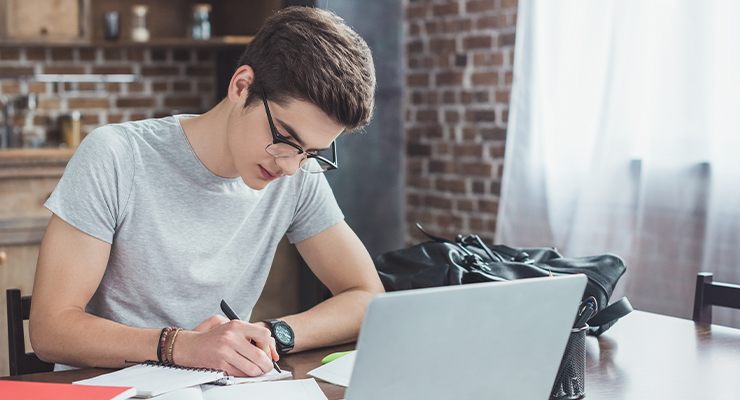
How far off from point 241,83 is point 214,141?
0.51ft

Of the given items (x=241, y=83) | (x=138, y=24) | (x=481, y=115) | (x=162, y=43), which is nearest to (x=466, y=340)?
(x=241, y=83)

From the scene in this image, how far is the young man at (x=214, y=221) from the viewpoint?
1.05 meters

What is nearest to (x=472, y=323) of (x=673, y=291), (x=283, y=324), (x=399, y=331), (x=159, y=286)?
(x=399, y=331)

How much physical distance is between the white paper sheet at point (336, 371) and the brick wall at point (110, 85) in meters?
2.42

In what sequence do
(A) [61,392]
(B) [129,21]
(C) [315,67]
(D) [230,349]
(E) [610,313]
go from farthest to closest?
1. (B) [129,21]
2. (E) [610,313]
3. (C) [315,67]
4. (D) [230,349]
5. (A) [61,392]

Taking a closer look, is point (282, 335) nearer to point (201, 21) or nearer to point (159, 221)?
point (159, 221)

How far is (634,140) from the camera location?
207 cm

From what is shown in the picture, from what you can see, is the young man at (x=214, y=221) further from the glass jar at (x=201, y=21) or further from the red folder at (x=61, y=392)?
the glass jar at (x=201, y=21)

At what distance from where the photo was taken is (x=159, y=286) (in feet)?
4.06

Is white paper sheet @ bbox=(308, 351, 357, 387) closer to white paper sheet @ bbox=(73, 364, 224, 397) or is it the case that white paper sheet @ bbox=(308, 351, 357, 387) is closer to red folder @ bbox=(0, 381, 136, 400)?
white paper sheet @ bbox=(73, 364, 224, 397)

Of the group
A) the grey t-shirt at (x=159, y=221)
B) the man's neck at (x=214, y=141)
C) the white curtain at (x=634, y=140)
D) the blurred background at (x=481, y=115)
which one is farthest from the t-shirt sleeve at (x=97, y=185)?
the white curtain at (x=634, y=140)

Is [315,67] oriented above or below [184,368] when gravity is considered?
above

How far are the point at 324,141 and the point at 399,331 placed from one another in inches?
22.4

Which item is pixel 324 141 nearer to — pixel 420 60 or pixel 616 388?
pixel 616 388
